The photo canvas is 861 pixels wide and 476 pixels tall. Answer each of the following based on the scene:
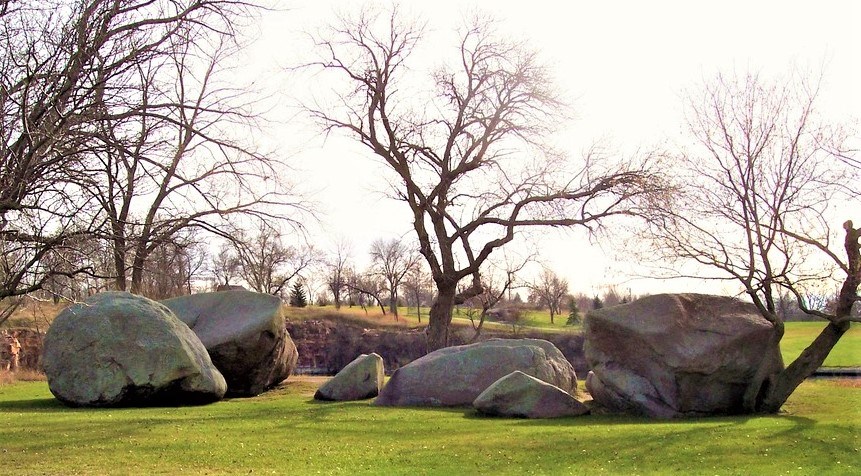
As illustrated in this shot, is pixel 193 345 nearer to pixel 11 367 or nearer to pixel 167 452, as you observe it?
pixel 167 452

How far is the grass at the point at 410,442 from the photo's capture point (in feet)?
36.1

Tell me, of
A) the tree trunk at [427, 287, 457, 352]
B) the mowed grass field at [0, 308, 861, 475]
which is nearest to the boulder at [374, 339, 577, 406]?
the mowed grass field at [0, 308, 861, 475]

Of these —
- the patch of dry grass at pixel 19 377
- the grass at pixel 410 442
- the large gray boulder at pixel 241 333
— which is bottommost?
the grass at pixel 410 442

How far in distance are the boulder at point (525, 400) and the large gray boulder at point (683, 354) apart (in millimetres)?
1347

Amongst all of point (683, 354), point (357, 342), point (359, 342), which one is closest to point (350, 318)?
point (357, 342)

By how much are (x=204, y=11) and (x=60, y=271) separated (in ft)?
14.5

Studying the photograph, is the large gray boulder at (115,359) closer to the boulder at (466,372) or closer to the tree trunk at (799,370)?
the boulder at (466,372)

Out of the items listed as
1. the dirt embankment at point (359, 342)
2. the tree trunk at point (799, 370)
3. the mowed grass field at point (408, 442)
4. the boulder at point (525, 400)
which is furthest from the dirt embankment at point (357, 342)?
the mowed grass field at point (408, 442)

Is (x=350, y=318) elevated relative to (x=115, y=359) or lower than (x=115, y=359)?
elevated

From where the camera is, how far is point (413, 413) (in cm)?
1722

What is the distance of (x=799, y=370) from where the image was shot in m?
16.9

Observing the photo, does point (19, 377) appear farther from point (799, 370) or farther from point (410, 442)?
point (799, 370)

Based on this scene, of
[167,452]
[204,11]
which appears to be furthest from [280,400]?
[204,11]

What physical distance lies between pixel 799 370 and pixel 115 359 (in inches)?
568
